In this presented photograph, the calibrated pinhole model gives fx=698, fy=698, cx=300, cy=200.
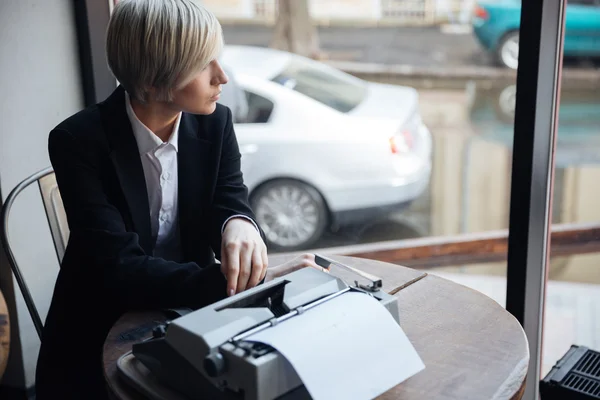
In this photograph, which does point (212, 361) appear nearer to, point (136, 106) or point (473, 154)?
point (136, 106)

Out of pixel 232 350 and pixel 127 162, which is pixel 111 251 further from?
pixel 232 350

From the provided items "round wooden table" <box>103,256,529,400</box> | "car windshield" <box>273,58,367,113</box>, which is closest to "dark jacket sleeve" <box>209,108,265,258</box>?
"round wooden table" <box>103,256,529,400</box>

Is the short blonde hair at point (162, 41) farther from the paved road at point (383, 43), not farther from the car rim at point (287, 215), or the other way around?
the paved road at point (383, 43)

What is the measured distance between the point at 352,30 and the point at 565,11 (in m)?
A: 2.61

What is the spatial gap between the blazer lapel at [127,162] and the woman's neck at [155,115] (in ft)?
0.10

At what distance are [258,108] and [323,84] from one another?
1.36 ft

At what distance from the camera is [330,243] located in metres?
3.84

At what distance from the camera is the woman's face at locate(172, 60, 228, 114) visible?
4.55 ft

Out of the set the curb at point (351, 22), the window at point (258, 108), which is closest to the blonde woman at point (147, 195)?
the window at point (258, 108)

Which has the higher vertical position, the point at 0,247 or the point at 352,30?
the point at 352,30

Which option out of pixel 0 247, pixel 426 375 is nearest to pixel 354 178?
pixel 0 247

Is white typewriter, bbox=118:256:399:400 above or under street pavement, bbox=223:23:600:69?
under

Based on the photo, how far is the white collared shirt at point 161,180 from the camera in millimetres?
1463

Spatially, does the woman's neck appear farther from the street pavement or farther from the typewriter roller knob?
the street pavement
